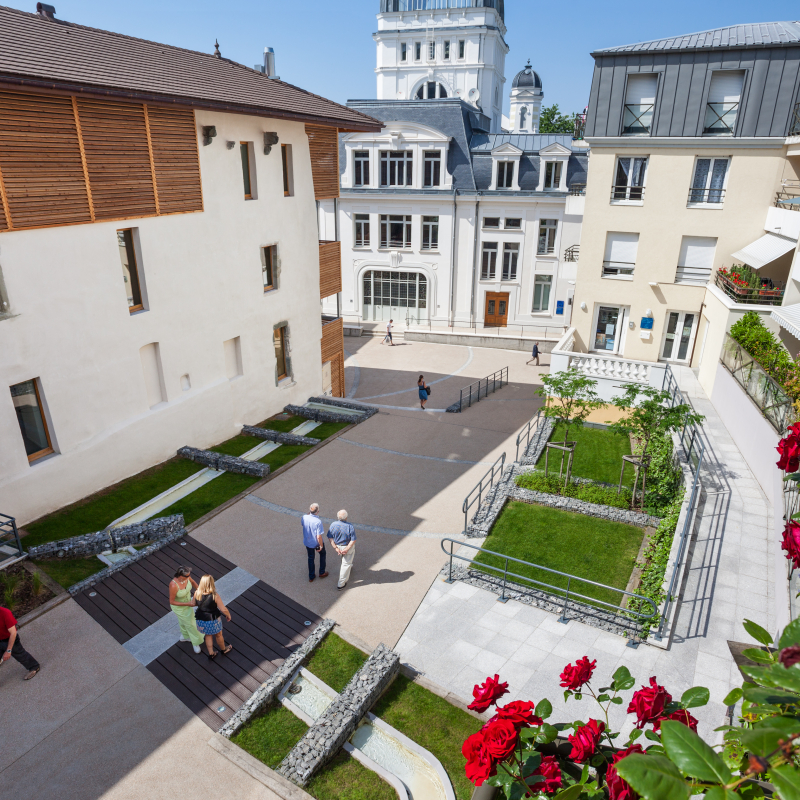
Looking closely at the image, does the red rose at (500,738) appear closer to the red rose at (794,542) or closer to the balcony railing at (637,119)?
the red rose at (794,542)

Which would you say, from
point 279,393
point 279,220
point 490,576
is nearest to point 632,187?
point 279,220

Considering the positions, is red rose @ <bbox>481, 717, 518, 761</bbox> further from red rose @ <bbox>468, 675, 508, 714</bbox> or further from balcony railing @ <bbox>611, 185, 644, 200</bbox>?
balcony railing @ <bbox>611, 185, 644, 200</bbox>

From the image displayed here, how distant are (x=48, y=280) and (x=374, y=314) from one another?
92.5 ft

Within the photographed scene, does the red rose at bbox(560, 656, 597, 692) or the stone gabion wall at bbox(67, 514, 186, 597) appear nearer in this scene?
the red rose at bbox(560, 656, 597, 692)

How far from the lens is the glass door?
21500mm

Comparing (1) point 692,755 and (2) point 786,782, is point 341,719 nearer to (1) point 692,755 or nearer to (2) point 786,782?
(1) point 692,755

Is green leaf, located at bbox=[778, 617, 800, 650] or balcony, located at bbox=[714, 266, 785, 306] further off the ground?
green leaf, located at bbox=[778, 617, 800, 650]

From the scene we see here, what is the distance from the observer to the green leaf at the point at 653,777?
6.25 ft

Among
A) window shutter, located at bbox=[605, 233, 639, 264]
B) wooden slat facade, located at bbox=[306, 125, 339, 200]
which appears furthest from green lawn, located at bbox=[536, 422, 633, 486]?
wooden slat facade, located at bbox=[306, 125, 339, 200]

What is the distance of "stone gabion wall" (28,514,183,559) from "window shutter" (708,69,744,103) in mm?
20572

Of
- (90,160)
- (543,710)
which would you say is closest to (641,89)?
(90,160)

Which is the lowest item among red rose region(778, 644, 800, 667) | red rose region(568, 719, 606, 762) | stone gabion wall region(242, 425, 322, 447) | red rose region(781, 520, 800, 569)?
stone gabion wall region(242, 425, 322, 447)

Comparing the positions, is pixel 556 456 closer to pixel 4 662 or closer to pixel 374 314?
pixel 4 662

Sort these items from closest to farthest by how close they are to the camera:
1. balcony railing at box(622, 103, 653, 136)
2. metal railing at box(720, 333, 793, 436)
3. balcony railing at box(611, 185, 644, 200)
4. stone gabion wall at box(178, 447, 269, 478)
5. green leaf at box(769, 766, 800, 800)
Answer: green leaf at box(769, 766, 800, 800) → metal railing at box(720, 333, 793, 436) → stone gabion wall at box(178, 447, 269, 478) → balcony railing at box(622, 103, 653, 136) → balcony railing at box(611, 185, 644, 200)
